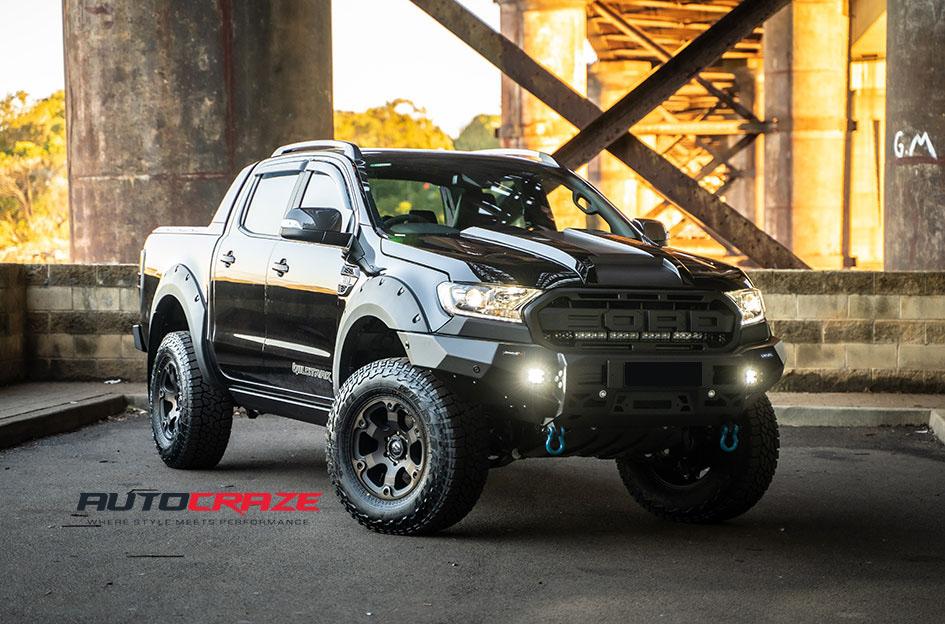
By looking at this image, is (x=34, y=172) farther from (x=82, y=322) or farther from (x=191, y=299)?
(x=191, y=299)

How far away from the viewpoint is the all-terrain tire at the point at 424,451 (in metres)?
7.08

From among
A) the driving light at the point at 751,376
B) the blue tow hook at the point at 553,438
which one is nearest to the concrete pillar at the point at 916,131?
the driving light at the point at 751,376

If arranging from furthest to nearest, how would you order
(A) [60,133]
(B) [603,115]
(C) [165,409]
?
(A) [60,133]
(B) [603,115]
(C) [165,409]

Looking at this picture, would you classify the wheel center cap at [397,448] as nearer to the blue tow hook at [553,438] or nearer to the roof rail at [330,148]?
the blue tow hook at [553,438]

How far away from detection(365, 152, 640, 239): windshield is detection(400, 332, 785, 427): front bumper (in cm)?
130

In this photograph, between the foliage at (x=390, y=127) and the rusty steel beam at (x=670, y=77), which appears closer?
the rusty steel beam at (x=670, y=77)

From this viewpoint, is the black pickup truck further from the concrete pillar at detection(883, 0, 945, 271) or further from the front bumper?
the concrete pillar at detection(883, 0, 945, 271)

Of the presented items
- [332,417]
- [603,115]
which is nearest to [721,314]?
[332,417]

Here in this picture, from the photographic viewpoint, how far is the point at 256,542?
24.0 feet

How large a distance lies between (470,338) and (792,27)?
23.9 m

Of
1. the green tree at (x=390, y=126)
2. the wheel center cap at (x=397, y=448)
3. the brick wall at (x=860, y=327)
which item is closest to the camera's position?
the wheel center cap at (x=397, y=448)

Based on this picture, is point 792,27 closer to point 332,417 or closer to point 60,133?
point 332,417

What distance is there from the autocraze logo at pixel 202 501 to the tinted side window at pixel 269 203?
5.12 feet

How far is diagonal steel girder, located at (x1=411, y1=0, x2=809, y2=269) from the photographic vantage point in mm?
14922
